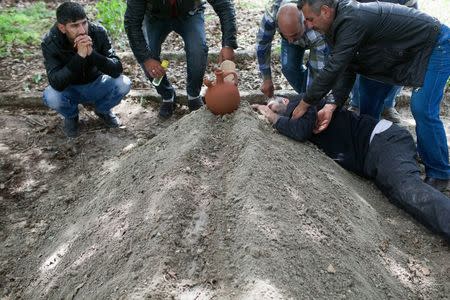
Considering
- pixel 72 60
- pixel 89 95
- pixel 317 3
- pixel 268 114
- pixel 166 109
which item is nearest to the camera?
pixel 317 3

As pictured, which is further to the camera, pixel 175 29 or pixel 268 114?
pixel 175 29

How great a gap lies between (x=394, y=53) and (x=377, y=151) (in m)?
0.80

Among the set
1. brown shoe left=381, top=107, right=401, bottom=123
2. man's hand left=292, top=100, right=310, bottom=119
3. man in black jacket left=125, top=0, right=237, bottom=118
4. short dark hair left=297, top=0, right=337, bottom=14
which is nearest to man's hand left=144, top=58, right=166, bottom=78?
man in black jacket left=125, top=0, right=237, bottom=118

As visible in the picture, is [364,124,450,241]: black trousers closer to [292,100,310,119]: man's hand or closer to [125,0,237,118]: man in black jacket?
[292,100,310,119]: man's hand

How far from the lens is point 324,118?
3773 mm

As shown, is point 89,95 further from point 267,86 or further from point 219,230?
point 219,230

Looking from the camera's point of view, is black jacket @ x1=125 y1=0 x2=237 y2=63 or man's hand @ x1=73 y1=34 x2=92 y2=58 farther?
black jacket @ x1=125 y1=0 x2=237 y2=63

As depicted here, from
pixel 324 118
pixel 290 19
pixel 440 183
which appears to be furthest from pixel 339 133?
pixel 290 19

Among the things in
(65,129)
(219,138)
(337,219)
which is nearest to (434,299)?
(337,219)

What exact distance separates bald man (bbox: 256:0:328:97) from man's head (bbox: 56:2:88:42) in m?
1.68

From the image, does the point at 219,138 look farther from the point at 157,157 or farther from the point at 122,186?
the point at 122,186

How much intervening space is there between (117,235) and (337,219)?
1.46 m

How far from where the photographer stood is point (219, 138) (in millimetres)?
3525

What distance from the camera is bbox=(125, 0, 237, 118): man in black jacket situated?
13.7 feet
